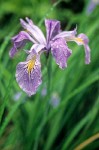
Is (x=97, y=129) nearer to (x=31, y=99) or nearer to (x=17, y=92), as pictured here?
(x=17, y=92)

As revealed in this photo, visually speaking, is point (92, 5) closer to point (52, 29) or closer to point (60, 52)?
point (52, 29)

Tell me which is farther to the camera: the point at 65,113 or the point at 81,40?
the point at 65,113

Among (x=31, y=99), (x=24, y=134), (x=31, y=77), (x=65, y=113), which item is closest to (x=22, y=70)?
(x=31, y=77)

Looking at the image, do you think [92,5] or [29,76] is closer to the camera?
[29,76]

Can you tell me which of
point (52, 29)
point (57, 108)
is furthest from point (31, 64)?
point (57, 108)

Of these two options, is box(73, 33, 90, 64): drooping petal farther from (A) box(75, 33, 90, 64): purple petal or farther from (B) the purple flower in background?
(B) the purple flower in background

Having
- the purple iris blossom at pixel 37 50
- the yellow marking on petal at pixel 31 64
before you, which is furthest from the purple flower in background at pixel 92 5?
the yellow marking on petal at pixel 31 64

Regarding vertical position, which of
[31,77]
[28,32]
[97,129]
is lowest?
[97,129]
